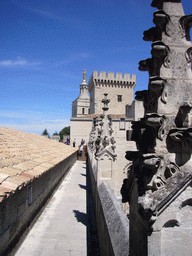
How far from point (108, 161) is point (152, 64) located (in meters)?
5.13

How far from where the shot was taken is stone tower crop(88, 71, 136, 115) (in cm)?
4694

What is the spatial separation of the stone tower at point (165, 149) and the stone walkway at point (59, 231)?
2.96 metres

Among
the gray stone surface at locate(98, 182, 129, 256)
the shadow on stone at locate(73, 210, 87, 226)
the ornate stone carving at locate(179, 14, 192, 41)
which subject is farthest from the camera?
the shadow on stone at locate(73, 210, 87, 226)

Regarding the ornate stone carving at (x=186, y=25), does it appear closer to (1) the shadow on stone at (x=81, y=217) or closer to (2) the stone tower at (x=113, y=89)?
(1) the shadow on stone at (x=81, y=217)

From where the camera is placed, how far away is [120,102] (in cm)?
4822

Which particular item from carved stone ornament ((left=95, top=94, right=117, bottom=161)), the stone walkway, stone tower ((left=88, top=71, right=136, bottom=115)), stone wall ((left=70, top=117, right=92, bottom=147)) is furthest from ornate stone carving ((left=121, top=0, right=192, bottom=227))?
stone tower ((left=88, top=71, right=136, bottom=115))

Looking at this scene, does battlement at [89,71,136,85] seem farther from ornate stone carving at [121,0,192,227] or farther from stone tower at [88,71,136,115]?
ornate stone carving at [121,0,192,227]

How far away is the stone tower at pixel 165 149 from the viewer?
1618 millimetres

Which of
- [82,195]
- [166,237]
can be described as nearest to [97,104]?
[82,195]

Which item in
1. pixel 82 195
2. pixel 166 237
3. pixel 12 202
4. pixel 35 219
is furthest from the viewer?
pixel 82 195

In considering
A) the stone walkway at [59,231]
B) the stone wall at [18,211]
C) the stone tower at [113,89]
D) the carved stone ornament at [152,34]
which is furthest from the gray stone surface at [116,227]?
the stone tower at [113,89]

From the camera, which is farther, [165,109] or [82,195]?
[82,195]

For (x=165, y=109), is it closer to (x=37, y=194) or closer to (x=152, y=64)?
(x=152, y=64)

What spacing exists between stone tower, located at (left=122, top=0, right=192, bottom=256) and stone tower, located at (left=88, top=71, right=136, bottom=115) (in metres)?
43.9
